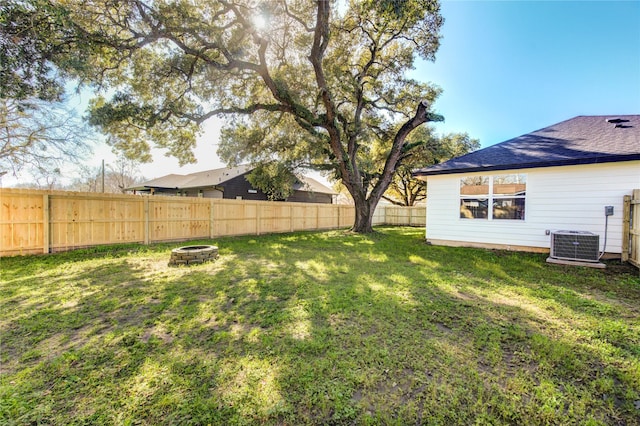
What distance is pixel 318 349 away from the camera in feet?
8.07

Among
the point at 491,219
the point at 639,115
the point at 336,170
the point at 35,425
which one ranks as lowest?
the point at 35,425

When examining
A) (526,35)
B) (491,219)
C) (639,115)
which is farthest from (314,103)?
(639,115)

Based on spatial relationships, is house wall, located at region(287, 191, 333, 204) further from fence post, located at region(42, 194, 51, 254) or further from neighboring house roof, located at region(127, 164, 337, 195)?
fence post, located at region(42, 194, 51, 254)

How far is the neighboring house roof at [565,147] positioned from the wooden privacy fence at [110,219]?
770 centimetres

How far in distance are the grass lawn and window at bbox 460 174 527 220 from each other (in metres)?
2.97

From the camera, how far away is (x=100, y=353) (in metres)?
2.38

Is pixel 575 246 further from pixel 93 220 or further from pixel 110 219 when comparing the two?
pixel 93 220

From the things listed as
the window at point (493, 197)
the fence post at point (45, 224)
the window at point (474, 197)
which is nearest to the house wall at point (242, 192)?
the fence post at point (45, 224)

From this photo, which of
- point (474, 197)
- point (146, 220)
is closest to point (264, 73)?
point (146, 220)

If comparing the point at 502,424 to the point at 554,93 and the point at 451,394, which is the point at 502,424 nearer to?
the point at 451,394

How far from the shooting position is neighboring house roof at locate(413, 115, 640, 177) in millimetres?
6355

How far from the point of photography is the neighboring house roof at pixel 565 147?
636cm

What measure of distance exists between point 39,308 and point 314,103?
11761 mm

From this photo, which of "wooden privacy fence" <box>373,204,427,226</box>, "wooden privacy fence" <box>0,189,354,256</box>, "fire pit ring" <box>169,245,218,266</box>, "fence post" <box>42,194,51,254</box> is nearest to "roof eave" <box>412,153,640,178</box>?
"fire pit ring" <box>169,245,218,266</box>
